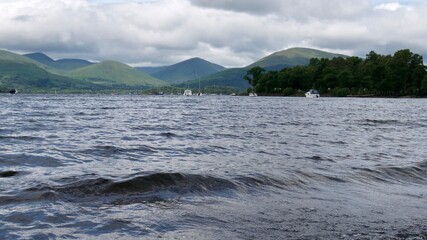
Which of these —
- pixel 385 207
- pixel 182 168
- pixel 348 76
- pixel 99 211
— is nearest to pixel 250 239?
pixel 99 211

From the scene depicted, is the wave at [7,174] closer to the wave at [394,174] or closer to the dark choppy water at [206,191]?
the dark choppy water at [206,191]

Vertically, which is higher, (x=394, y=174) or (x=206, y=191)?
(x=206, y=191)

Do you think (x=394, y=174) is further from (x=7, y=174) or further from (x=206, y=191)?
(x=7, y=174)

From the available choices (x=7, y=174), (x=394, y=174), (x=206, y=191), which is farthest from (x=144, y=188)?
(x=394, y=174)

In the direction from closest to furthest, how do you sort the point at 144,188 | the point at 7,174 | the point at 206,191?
the point at 144,188, the point at 206,191, the point at 7,174

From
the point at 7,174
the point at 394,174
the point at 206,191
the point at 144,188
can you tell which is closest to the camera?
the point at 144,188

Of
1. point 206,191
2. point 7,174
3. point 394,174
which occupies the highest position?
point 7,174

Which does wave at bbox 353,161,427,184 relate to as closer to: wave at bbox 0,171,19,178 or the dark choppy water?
the dark choppy water

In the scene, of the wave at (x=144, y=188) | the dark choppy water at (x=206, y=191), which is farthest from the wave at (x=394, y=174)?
the wave at (x=144, y=188)

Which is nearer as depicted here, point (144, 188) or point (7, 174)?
point (144, 188)

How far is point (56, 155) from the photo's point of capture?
15461 mm

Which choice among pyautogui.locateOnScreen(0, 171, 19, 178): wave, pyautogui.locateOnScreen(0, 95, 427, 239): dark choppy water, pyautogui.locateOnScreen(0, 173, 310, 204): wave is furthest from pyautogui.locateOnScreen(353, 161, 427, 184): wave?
pyautogui.locateOnScreen(0, 171, 19, 178): wave

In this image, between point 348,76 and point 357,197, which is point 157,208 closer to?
point 357,197

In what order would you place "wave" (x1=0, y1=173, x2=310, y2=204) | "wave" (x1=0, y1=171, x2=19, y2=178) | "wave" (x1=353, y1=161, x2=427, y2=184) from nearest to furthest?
1. "wave" (x1=0, y1=173, x2=310, y2=204)
2. "wave" (x1=0, y1=171, x2=19, y2=178)
3. "wave" (x1=353, y1=161, x2=427, y2=184)
